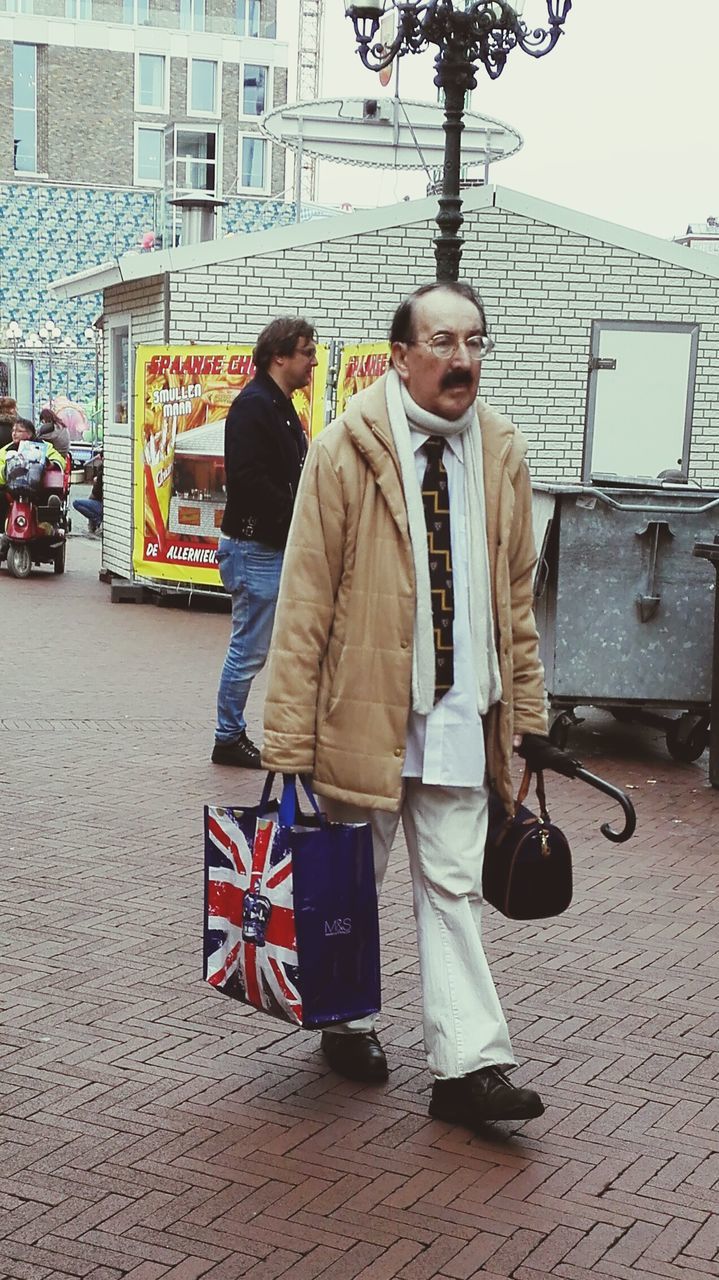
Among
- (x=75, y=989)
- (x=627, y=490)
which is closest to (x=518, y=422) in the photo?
(x=627, y=490)

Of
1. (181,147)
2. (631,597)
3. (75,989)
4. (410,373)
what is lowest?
(75,989)

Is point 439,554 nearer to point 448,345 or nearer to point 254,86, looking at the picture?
point 448,345

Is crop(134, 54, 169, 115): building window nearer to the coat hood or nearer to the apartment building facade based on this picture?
the apartment building facade

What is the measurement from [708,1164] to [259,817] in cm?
129

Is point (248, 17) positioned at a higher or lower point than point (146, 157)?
higher

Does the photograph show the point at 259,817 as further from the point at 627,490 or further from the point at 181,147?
the point at 181,147

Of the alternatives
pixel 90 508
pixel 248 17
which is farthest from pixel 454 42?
pixel 248 17

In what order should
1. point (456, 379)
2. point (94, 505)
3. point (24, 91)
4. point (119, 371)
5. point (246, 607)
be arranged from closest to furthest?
point (456, 379) < point (246, 607) < point (119, 371) < point (94, 505) < point (24, 91)

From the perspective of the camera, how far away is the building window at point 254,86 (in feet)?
184

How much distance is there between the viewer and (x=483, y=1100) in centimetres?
377

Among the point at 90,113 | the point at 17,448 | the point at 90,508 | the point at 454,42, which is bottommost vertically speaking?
the point at 90,508

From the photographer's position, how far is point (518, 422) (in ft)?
52.5

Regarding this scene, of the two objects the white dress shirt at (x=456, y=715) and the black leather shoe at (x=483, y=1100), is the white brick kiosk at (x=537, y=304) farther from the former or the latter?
the black leather shoe at (x=483, y=1100)

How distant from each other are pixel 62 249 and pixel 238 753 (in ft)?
152
